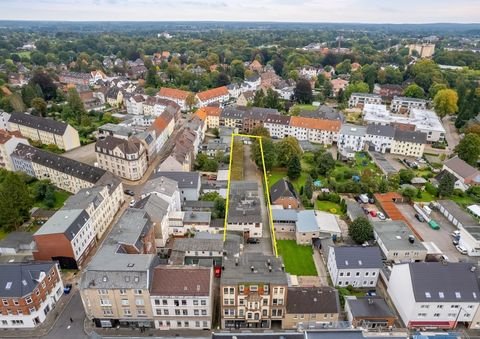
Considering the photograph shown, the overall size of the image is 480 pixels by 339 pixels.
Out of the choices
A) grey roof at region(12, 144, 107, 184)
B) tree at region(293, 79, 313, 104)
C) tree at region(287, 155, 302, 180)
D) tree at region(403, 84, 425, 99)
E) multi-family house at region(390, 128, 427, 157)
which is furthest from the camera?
tree at region(403, 84, 425, 99)

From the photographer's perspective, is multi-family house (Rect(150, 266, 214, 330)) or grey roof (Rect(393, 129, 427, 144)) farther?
grey roof (Rect(393, 129, 427, 144))

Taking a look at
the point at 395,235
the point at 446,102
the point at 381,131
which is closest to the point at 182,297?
the point at 395,235

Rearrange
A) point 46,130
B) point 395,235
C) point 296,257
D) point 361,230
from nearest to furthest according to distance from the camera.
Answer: point 296,257 → point 361,230 → point 395,235 → point 46,130

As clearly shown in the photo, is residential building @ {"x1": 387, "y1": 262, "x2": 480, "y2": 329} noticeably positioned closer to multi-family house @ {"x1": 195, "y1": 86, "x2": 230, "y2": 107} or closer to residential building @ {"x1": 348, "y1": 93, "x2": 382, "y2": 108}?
multi-family house @ {"x1": 195, "y1": 86, "x2": 230, "y2": 107}

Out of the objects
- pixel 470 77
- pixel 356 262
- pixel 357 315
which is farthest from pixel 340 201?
pixel 470 77

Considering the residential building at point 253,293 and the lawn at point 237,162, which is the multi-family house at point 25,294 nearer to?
the residential building at point 253,293

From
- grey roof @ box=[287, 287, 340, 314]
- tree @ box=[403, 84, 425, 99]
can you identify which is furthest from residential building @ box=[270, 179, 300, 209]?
tree @ box=[403, 84, 425, 99]

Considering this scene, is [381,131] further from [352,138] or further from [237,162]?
[237,162]
